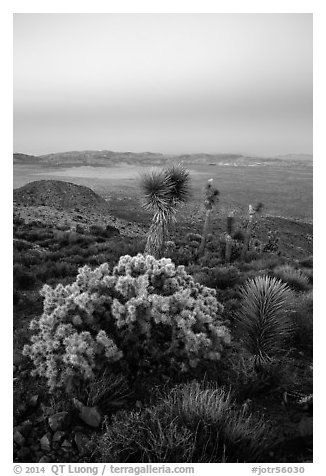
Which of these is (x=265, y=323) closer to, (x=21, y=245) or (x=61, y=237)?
(x=21, y=245)

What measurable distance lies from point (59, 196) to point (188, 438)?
1587 centimetres

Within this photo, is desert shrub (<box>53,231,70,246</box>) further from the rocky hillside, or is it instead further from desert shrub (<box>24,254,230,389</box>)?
desert shrub (<box>24,254,230,389</box>)

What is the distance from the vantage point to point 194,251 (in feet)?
45.5

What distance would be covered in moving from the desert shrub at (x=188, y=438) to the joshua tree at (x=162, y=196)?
5678mm

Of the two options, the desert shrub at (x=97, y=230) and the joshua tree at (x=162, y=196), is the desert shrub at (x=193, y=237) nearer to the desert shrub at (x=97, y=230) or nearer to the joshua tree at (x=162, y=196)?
the desert shrub at (x=97, y=230)

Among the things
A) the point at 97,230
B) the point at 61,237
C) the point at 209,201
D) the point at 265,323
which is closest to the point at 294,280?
the point at 265,323

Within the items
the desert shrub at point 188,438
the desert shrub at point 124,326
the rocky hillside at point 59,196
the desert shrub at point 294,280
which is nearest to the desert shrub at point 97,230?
the rocky hillside at point 59,196

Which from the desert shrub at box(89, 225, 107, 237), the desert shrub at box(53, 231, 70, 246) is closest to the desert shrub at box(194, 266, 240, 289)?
the desert shrub at box(53, 231, 70, 246)

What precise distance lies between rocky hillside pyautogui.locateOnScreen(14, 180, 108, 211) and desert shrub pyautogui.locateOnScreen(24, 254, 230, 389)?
37.1 feet

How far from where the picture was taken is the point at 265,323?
510 centimetres
